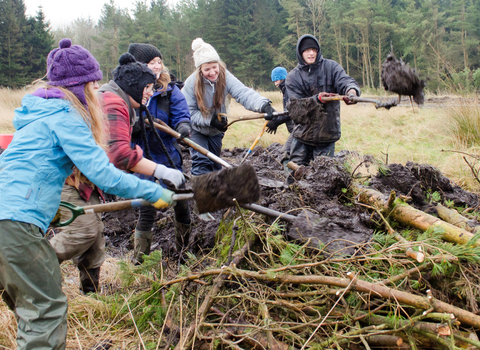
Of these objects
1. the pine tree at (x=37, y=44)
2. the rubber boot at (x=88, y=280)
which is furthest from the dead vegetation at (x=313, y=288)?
the pine tree at (x=37, y=44)

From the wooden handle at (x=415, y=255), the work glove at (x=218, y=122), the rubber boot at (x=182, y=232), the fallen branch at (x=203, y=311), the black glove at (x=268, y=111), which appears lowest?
the rubber boot at (x=182, y=232)

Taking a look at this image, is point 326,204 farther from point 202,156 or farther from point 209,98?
point 209,98

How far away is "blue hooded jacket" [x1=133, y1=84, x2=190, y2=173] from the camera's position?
329 cm

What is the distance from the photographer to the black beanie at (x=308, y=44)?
4191 mm

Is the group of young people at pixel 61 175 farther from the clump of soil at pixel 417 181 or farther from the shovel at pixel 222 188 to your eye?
the clump of soil at pixel 417 181

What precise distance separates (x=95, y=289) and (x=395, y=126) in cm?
970

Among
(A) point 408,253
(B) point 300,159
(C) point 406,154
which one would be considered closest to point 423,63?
(C) point 406,154

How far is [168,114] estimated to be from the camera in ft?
11.2

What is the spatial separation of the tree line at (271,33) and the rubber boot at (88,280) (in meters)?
23.2

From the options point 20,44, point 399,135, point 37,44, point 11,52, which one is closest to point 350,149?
point 399,135

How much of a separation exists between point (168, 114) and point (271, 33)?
32.5 m

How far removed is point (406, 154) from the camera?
256 inches

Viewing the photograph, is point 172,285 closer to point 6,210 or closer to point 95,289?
point 95,289

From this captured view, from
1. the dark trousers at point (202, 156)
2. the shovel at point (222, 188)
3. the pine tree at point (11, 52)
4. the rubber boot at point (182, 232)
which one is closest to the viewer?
the shovel at point (222, 188)
